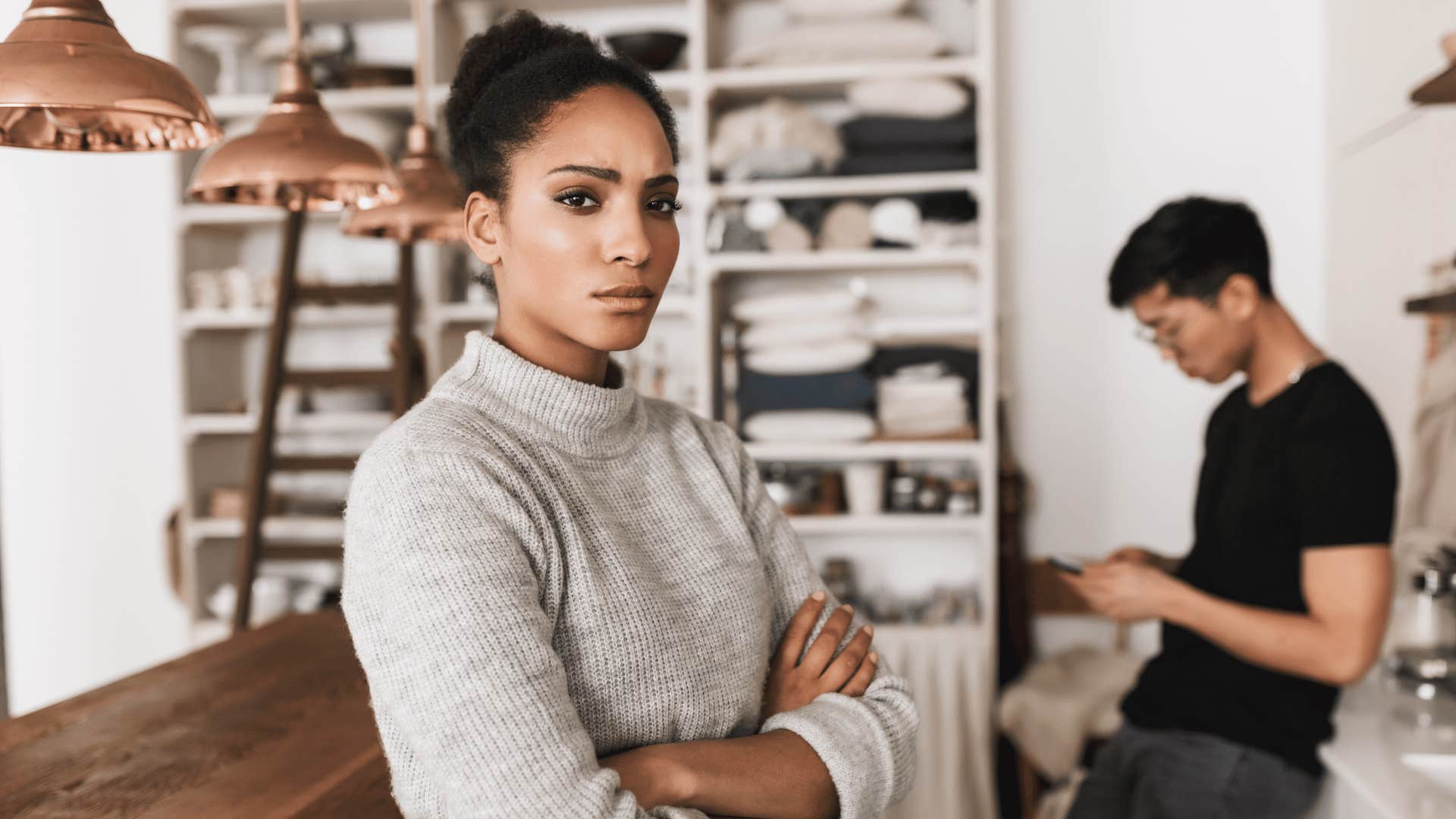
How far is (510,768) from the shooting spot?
0.87 meters

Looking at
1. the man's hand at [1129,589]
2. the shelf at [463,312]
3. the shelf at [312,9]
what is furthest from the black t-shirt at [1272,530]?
the shelf at [312,9]

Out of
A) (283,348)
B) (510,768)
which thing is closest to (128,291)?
(283,348)

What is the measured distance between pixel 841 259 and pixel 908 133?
403mm

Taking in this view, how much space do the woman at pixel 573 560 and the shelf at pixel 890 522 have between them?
1839 mm

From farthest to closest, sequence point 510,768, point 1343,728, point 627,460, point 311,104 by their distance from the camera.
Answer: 1. point 1343,728
2. point 311,104
3. point 627,460
4. point 510,768

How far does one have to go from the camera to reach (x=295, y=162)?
5.47 ft

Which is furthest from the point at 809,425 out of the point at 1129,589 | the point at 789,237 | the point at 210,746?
the point at 210,746

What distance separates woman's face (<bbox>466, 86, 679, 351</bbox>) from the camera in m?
1.06

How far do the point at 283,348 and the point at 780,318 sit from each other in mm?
1449

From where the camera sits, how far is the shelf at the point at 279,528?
3.32 metres

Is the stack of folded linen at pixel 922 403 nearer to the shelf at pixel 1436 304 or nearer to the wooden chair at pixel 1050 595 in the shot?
the wooden chair at pixel 1050 595

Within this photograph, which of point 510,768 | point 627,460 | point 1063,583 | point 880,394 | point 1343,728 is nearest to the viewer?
point 510,768

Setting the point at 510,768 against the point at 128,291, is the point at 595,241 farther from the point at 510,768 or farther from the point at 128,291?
the point at 128,291

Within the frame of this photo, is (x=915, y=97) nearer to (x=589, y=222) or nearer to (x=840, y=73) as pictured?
(x=840, y=73)
